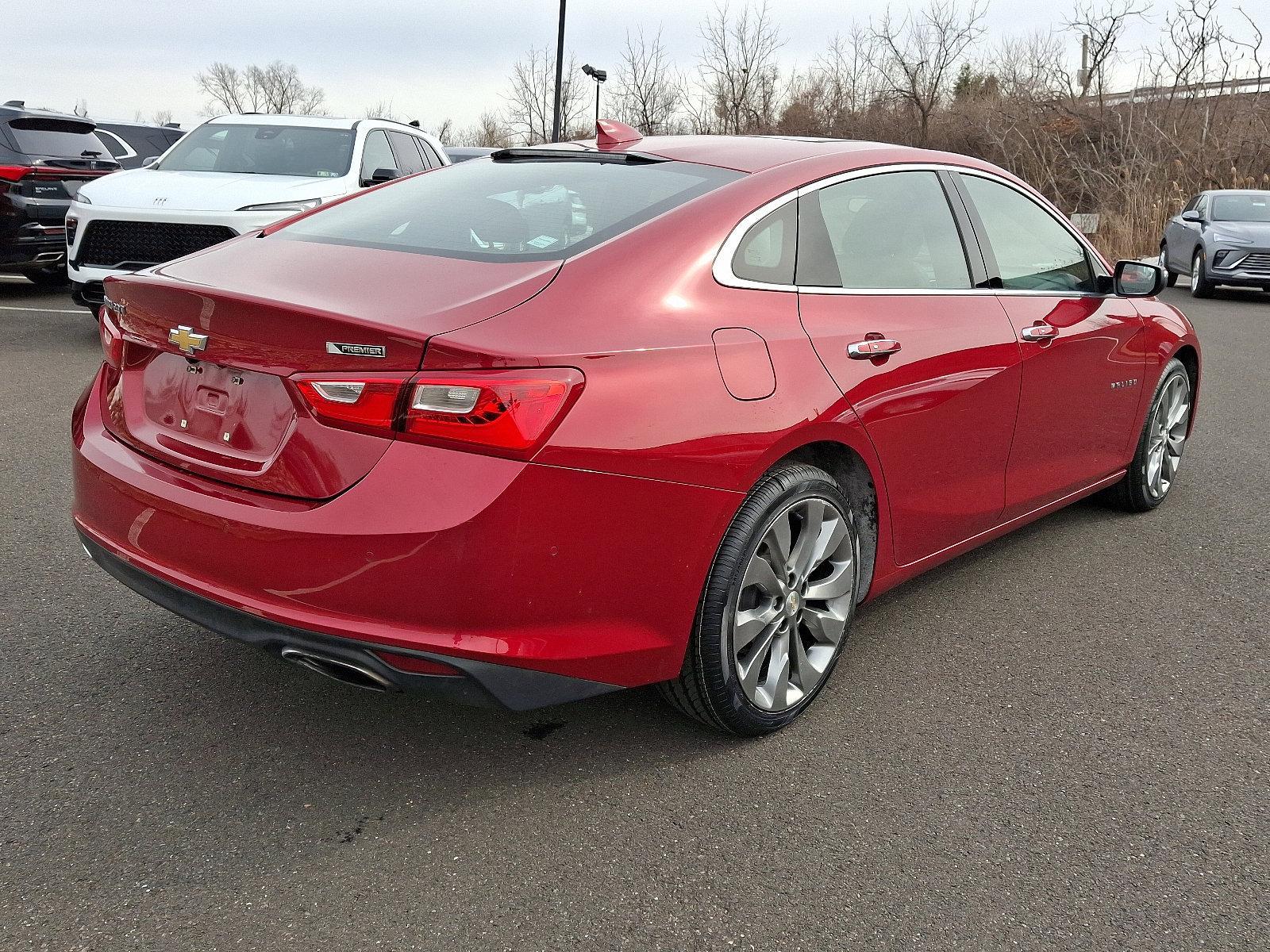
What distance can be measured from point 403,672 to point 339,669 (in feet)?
0.50

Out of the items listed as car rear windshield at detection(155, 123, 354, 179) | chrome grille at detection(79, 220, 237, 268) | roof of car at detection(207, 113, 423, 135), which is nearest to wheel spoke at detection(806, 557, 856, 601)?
chrome grille at detection(79, 220, 237, 268)

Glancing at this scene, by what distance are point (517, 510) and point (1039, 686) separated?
1.93 m

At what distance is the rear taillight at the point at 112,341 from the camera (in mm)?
3018

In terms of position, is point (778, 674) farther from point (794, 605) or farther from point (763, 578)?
point (763, 578)

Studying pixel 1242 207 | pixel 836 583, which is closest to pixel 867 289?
pixel 836 583

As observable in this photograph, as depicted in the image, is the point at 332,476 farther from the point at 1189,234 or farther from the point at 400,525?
the point at 1189,234

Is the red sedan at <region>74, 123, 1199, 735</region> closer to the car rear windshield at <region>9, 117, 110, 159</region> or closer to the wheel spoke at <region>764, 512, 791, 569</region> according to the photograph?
the wheel spoke at <region>764, 512, 791, 569</region>

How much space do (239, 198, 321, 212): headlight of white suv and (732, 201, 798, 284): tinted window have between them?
5.66 metres

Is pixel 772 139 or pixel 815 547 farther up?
pixel 772 139

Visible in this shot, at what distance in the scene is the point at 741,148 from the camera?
3.58m

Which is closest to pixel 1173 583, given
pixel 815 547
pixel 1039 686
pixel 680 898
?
pixel 1039 686

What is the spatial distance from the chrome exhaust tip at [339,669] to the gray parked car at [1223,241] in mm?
15708

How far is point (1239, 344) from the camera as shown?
1199 centimetres

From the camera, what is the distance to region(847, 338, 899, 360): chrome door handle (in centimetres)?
318
